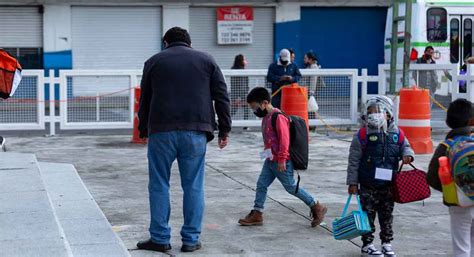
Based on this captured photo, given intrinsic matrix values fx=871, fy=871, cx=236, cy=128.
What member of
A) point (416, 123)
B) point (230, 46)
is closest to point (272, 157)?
point (416, 123)

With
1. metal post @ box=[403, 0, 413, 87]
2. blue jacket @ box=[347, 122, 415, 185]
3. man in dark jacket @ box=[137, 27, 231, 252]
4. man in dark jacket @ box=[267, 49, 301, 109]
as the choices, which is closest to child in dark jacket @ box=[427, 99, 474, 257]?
blue jacket @ box=[347, 122, 415, 185]

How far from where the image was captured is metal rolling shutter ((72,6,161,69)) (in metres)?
28.6

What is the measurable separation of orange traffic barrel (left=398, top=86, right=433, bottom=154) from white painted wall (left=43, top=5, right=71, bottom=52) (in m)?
16.3

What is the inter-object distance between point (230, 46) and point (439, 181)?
23.5 metres

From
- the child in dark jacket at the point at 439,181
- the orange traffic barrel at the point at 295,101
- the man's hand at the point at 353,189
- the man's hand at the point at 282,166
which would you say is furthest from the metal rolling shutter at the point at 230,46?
the child in dark jacket at the point at 439,181

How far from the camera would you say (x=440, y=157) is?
653 centimetres

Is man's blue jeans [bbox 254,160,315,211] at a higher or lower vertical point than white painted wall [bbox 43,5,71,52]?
lower

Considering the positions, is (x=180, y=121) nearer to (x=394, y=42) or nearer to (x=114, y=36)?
(x=394, y=42)

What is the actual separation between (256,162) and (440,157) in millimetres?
7113

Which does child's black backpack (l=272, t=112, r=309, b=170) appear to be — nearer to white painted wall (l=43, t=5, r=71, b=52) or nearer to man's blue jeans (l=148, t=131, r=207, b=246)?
man's blue jeans (l=148, t=131, r=207, b=246)

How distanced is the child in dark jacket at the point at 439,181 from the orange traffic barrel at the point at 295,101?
940 cm

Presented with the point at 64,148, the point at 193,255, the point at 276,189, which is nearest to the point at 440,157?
the point at 193,255

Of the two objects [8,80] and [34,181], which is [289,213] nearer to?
[34,181]

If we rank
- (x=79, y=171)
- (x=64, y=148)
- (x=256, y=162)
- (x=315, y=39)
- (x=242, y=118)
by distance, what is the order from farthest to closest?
(x=315, y=39)
(x=242, y=118)
(x=64, y=148)
(x=256, y=162)
(x=79, y=171)
